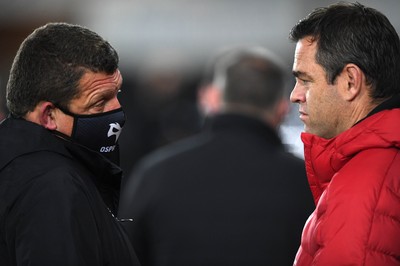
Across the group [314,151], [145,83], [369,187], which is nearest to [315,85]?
[314,151]

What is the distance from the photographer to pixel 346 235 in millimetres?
2783

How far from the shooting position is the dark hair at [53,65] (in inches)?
123

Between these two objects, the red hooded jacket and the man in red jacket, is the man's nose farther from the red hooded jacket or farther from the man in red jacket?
the red hooded jacket

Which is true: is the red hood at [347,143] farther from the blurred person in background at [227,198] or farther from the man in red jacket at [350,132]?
the blurred person in background at [227,198]

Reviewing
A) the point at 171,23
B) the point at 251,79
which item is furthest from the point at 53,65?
the point at 171,23

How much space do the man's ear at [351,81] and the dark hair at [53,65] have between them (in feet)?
2.81

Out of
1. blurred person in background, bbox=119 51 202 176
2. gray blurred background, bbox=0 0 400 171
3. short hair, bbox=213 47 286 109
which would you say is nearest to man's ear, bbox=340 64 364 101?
short hair, bbox=213 47 286 109

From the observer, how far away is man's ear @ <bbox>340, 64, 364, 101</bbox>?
3.04 metres

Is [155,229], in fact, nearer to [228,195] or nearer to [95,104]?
[228,195]

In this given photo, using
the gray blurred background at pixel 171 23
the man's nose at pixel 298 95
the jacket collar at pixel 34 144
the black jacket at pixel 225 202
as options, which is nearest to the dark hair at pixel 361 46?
the man's nose at pixel 298 95

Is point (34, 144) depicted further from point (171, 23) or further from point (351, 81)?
point (171, 23)

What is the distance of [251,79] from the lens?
4367 millimetres

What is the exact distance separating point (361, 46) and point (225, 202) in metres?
1.19

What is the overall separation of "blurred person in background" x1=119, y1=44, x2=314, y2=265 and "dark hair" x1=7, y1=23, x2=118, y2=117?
969 mm
